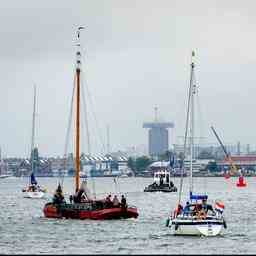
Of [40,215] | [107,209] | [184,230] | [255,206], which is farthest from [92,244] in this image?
[255,206]

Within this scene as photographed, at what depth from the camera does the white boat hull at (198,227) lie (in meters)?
74.2

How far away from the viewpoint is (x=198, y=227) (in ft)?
243

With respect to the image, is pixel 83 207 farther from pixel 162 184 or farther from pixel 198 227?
pixel 162 184

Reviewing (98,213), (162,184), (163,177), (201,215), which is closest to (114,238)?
(201,215)

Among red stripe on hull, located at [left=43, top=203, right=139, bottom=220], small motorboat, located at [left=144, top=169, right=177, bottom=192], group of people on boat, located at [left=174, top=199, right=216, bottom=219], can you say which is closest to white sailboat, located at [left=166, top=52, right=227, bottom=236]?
group of people on boat, located at [left=174, top=199, right=216, bottom=219]

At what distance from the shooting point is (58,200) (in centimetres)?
9894

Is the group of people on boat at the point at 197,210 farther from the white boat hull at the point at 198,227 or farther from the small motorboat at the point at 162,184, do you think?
the small motorboat at the point at 162,184

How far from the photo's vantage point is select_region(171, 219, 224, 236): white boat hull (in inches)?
2920

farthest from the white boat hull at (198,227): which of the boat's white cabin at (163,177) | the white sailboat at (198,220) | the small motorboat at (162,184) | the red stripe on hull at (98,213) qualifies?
the boat's white cabin at (163,177)

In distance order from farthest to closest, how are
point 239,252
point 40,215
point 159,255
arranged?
point 40,215 → point 239,252 → point 159,255

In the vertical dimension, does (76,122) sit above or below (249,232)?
above

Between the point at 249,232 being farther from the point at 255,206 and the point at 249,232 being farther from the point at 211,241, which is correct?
the point at 255,206

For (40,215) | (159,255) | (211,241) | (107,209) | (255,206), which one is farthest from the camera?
(255,206)

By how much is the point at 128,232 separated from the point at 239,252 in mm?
18413
